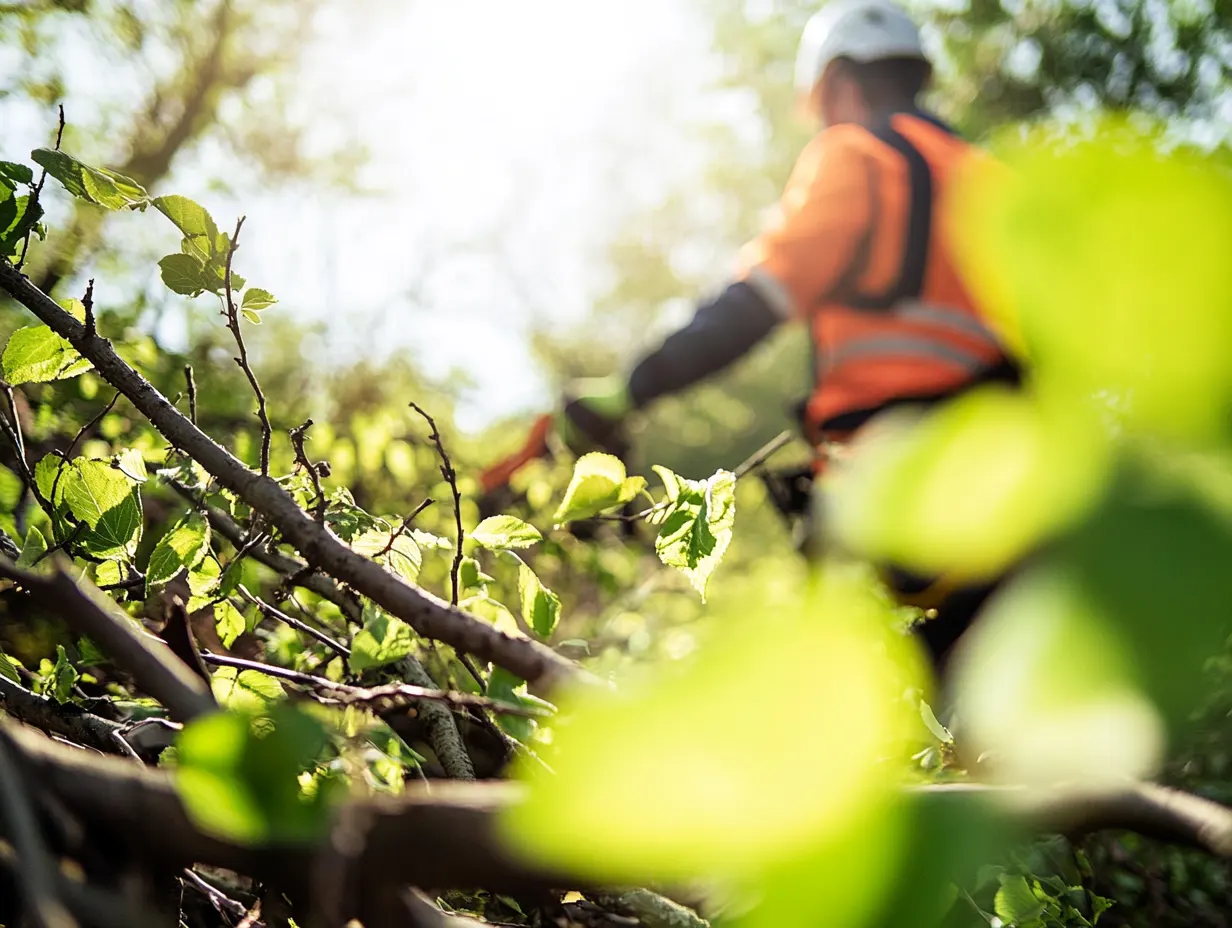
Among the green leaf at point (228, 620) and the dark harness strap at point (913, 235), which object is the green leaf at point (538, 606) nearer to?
the green leaf at point (228, 620)

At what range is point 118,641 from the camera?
341mm

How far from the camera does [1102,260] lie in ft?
0.51

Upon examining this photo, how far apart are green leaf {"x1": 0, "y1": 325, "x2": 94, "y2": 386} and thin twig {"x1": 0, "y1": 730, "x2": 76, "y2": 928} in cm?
47

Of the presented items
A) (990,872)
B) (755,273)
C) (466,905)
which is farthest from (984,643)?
(755,273)

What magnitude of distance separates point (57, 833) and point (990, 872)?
0.62m

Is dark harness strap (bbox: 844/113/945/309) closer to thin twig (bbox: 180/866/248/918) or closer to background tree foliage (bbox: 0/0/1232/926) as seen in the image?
background tree foliage (bbox: 0/0/1232/926)

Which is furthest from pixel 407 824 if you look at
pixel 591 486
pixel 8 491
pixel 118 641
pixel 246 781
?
pixel 8 491

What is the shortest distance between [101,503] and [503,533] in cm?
29

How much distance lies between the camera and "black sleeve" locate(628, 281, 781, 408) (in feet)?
7.06

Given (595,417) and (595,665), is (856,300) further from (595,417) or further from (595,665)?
(595,665)

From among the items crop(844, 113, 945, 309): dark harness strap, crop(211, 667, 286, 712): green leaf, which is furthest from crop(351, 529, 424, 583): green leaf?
crop(844, 113, 945, 309): dark harness strap

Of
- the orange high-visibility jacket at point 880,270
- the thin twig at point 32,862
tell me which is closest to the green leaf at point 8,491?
the thin twig at point 32,862

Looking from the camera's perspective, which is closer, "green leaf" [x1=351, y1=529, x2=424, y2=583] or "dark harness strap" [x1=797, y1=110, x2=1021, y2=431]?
"green leaf" [x1=351, y1=529, x2=424, y2=583]

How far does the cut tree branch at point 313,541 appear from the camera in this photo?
413 millimetres
